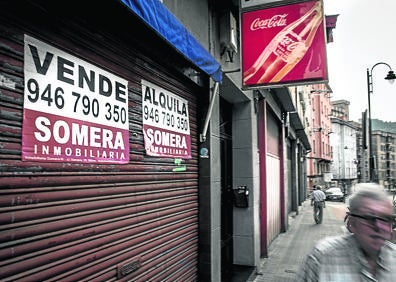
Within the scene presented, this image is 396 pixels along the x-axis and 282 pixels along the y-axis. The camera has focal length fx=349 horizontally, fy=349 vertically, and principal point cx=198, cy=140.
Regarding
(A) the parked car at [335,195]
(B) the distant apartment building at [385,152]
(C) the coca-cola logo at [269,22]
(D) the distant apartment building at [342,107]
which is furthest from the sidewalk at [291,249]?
(B) the distant apartment building at [385,152]

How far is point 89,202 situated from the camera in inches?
110

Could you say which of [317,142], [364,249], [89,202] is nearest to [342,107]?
[317,142]

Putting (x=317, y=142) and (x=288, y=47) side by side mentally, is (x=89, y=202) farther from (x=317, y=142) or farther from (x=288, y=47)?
(x=317, y=142)

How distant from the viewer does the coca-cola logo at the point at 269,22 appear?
227 inches

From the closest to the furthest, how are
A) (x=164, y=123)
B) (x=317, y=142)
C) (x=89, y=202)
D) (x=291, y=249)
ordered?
(x=89, y=202) < (x=164, y=123) < (x=291, y=249) < (x=317, y=142)

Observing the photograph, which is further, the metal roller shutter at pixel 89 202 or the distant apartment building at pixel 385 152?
the distant apartment building at pixel 385 152

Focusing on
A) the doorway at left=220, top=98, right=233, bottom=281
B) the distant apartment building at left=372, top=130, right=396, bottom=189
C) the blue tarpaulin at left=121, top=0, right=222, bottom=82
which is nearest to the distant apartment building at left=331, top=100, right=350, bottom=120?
the distant apartment building at left=372, top=130, right=396, bottom=189

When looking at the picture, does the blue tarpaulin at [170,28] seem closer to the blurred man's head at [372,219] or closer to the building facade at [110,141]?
the building facade at [110,141]

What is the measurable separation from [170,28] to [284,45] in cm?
294

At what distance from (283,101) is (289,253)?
555cm

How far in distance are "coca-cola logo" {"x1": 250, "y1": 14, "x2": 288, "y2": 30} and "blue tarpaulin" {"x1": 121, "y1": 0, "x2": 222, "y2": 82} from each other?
1.70m

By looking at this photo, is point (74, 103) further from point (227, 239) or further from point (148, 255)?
point (227, 239)

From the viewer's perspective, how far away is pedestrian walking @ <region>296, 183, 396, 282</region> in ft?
6.15

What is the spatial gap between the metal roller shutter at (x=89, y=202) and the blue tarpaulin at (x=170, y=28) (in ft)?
1.51
